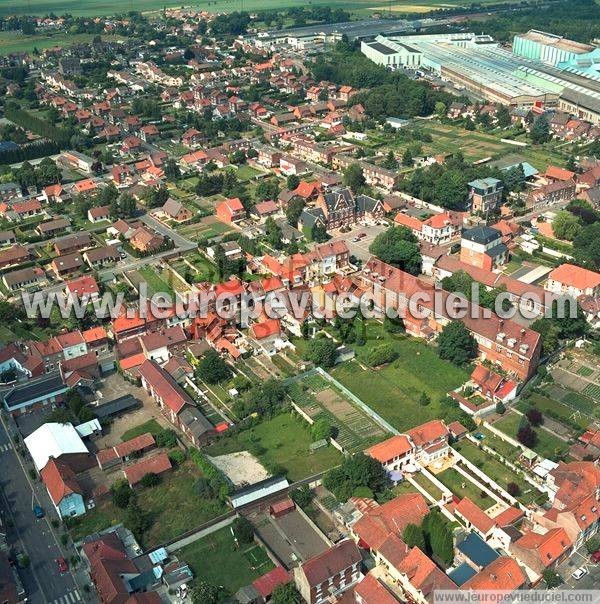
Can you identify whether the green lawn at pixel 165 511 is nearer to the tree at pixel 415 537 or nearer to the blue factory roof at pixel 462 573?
the tree at pixel 415 537

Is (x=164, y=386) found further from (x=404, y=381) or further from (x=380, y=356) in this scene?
(x=404, y=381)

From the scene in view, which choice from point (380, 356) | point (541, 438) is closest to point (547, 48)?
→ point (380, 356)

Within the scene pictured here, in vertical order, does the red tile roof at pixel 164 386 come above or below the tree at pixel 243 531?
above

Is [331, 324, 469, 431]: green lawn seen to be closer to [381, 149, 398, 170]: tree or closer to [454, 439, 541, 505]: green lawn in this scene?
[454, 439, 541, 505]: green lawn

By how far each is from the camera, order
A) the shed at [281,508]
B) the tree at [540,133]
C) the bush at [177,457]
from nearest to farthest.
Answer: the shed at [281,508]
the bush at [177,457]
the tree at [540,133]

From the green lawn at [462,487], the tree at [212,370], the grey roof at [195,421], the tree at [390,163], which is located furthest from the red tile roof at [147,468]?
the tree at [390,163]

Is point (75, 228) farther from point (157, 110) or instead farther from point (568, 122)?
point (568, 122)
